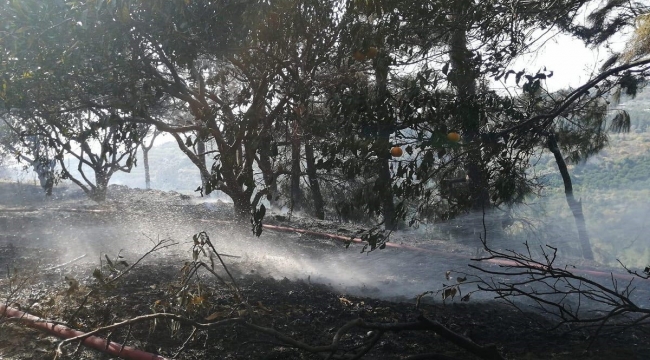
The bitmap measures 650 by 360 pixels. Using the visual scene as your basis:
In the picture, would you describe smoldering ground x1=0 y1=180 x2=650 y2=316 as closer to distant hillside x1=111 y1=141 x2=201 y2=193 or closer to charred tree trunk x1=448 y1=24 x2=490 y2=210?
charred tree trunk x1=448 y1=24 x2=490 y2=210

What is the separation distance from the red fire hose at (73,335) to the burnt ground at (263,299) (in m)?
0.06

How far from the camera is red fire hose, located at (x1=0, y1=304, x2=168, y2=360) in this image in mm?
3881

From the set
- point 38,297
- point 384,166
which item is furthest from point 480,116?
point 38,297

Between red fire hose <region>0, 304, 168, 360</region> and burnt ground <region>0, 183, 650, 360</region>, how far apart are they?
0.20ft

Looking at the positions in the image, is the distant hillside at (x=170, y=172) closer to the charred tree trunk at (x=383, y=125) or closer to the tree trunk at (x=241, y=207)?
the tree trunk at (x=241, y=207)

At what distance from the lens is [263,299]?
539cm

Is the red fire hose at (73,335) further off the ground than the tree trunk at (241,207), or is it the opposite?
the tree trunk at (241,207)

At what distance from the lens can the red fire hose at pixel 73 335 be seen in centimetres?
388

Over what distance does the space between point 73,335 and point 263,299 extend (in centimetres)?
163

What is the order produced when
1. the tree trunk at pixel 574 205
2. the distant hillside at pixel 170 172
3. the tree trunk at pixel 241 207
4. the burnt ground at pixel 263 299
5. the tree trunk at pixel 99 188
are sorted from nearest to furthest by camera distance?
the burnt ground at pixel 263 299 < the tree trunk at pixel 241 207 < the tree trunk at pixel 574 205 < the tree trunk at pixel 99 188 < the distant hillside at pixel 170 172

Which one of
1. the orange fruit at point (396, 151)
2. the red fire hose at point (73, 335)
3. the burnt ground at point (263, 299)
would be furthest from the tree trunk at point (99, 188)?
the orange fruit at point (396, 151)

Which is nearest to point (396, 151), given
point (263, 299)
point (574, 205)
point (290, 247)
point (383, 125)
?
point (383, 125)

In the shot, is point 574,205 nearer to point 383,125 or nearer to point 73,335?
point 383,125

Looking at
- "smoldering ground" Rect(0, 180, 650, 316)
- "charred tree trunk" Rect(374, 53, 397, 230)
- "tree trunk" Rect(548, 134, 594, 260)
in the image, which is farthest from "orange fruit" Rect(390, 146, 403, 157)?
"tree trunk" Rect(548, 134, 594, 260)
